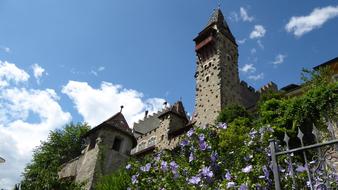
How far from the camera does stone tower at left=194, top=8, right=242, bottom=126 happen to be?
24.5 m

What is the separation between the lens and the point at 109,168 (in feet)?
58.3

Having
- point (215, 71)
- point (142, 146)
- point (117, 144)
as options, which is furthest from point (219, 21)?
point (117, 144)

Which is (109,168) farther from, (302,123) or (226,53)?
(226,53)

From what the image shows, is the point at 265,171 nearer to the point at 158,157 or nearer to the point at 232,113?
the point at 158,157

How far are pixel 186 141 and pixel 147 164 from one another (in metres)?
0.85

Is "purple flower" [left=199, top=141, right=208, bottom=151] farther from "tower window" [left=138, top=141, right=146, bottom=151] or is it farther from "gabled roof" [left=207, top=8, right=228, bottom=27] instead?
"tower window" [left=138, top=141, right=146, bottom=151]

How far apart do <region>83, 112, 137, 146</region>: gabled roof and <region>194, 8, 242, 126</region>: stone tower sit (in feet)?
21.3

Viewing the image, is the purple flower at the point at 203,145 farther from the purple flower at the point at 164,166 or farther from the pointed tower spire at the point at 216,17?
the pointed tower spire at the point at 216,17

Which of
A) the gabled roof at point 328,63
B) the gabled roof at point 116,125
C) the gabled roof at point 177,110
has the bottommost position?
the gabled roof at point 116,125

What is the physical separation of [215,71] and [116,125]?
1045 cm

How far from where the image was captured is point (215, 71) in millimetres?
25828

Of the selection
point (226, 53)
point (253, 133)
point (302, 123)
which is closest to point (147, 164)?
point (253, 133)

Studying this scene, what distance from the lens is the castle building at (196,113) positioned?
59.4ft

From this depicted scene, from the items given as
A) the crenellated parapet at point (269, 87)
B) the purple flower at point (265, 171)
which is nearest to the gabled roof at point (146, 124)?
the crenellated parapet at point (269, 87)
